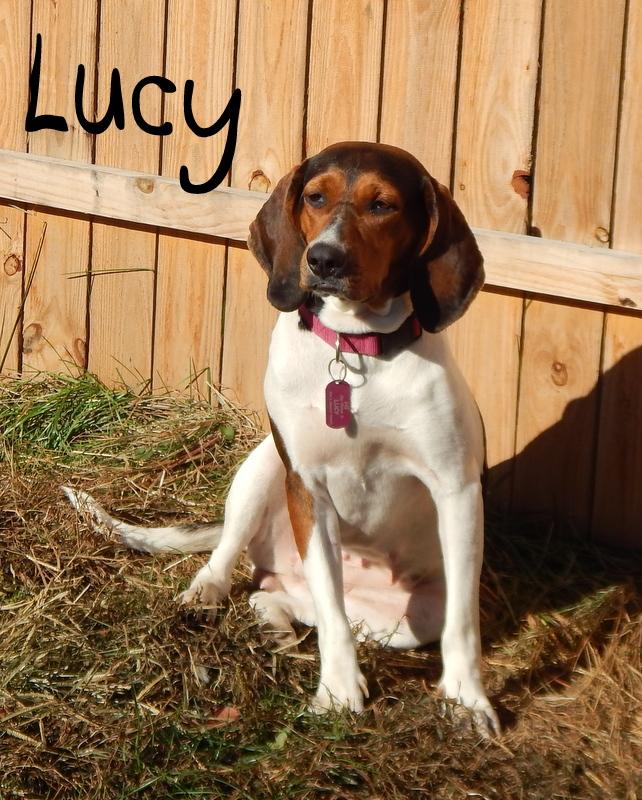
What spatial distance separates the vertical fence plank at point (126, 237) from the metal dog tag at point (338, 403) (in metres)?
1.91

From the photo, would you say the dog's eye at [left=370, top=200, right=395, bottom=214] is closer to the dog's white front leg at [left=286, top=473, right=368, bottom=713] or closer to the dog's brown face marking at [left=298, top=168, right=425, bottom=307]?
the dog's brown face marking at [left=298, top=168, right=425, bottom=307]

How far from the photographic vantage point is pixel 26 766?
2.96 m

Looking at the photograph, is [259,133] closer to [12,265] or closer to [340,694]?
[12,265]

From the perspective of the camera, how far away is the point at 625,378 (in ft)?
13.7

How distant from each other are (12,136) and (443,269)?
2.74m

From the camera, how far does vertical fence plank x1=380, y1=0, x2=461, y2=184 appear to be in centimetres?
425

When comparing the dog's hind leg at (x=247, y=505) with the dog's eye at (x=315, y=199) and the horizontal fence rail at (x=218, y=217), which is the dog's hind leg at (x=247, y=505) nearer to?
the dog's eye at (x=315, y=199)

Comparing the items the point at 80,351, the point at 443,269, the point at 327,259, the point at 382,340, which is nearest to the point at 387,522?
the point at 382,340

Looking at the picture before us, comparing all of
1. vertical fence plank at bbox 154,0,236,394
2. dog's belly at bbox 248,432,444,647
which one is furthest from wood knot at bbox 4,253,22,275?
dog's belly at bbox 248,432,444,647

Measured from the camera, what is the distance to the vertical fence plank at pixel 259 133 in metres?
4.59

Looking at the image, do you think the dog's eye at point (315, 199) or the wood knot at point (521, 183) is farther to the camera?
the wood knot at point (521, 183)

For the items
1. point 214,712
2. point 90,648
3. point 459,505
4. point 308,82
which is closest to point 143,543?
point 90,648

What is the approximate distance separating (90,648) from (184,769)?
60 cm

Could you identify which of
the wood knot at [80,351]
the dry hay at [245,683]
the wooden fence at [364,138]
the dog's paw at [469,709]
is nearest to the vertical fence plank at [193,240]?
the wooden fence at [364,138]
